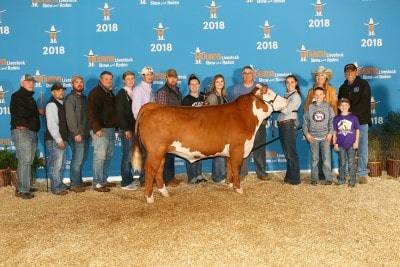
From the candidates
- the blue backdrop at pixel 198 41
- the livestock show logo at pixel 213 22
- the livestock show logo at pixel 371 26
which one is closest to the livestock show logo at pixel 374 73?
the blue backdrop at pixel 198 41

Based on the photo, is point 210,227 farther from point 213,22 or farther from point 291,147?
point 213,22

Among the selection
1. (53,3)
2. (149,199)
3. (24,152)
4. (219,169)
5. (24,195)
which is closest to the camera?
(149,199)

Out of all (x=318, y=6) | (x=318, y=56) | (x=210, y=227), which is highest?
(x=318, y=6)

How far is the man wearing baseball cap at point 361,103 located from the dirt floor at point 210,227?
1.28ft

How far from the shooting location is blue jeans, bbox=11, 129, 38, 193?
5.82 metres

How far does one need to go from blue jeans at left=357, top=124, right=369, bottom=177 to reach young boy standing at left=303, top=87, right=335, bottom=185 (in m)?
0.59

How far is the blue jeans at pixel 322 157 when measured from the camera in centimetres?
614

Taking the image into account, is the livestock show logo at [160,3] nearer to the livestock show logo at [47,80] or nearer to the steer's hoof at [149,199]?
the livestock show logo at [47,80]

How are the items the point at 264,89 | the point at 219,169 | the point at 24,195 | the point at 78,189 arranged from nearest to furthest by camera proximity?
the point at 264,89, the point at 24,195, the point at 78,189, the point at 219,169

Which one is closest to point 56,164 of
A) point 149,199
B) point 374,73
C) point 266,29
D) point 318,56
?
point 149,199

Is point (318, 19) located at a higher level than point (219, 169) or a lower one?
higher

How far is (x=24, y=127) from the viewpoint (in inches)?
228

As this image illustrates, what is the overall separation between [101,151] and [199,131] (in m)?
1.62

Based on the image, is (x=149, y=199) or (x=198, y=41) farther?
(x=198, y=41)
